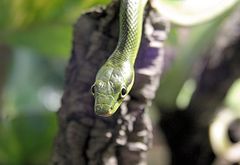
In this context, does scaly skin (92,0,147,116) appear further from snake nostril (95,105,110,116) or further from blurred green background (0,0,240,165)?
blurred green background (0,0,240,165)

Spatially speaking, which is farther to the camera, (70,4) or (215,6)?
(70,4)

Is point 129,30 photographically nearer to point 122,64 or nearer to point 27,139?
point 122,64

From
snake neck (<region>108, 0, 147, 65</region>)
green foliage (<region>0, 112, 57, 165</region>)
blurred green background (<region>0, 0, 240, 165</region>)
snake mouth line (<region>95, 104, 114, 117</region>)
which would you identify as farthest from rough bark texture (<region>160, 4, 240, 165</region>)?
snake mouth line (<region>95, 104, 114, 117</region>)

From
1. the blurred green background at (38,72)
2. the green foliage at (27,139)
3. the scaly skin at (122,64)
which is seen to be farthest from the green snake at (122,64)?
the green foliage at (27,139)

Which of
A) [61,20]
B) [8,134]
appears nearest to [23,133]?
[8,134]

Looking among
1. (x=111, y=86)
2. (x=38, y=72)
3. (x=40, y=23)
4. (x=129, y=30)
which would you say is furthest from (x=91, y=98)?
(x=38, y=72)

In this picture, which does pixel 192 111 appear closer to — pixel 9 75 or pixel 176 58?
pixel 176 58
